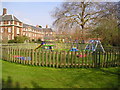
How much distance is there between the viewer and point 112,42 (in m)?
20.9

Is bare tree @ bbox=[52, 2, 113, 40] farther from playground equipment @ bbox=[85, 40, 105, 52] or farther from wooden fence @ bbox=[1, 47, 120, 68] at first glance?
wooden fence @ bbox=[1, 47, 120, 68]

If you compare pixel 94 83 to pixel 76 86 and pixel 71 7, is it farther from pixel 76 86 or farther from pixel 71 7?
pixel 71 7

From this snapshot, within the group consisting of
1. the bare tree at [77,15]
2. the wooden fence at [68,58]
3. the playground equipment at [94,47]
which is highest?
the bare tree at [77,15]

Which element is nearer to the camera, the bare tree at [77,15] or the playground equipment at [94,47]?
the playground equipment at [94,47]

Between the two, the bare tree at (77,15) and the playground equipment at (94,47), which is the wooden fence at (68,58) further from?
the bare tree at (77,15)

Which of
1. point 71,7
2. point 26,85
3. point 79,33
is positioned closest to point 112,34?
point 79,33

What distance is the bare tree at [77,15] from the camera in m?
26.0

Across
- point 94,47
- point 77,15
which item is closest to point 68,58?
point 94,47

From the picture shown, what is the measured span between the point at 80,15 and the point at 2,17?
43.0 m

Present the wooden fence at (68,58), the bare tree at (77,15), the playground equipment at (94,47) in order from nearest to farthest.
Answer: the wooden fence at (68,58), the playground equipment at (94,47), the bare tree at (77,15)

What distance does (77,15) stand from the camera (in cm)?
2778

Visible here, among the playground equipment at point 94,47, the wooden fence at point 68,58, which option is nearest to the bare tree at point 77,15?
the playground equipment at point 94,47

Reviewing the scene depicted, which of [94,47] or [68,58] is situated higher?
[94,47]

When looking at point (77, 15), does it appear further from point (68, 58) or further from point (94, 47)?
point (68, 58)
